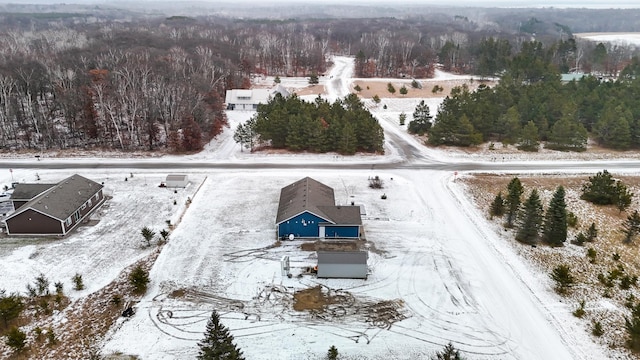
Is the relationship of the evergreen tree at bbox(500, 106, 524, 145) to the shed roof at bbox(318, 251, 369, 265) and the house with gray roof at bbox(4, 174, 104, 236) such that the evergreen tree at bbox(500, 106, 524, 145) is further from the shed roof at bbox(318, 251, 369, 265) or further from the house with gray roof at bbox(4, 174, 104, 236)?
the house with gray roof at bbox(4, 174, 104, 236)

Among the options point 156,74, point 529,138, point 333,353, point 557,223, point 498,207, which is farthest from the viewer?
point 156,74

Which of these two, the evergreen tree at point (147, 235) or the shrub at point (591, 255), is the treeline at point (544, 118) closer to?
the shrub at point (591, 255)

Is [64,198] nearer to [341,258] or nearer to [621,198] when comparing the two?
[341,258]

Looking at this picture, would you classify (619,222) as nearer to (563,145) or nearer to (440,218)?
(440,218)

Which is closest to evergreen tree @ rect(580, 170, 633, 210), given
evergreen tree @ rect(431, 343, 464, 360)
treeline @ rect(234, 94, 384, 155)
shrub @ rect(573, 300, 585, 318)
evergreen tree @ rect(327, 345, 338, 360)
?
shrub @ rect(573, 300, 585, 318)

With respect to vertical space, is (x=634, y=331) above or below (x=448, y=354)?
below

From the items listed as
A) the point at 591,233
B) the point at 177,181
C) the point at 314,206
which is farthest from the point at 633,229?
the point at 177,181

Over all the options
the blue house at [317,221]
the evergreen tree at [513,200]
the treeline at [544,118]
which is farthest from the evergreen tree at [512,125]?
the blue house at [317,221]
